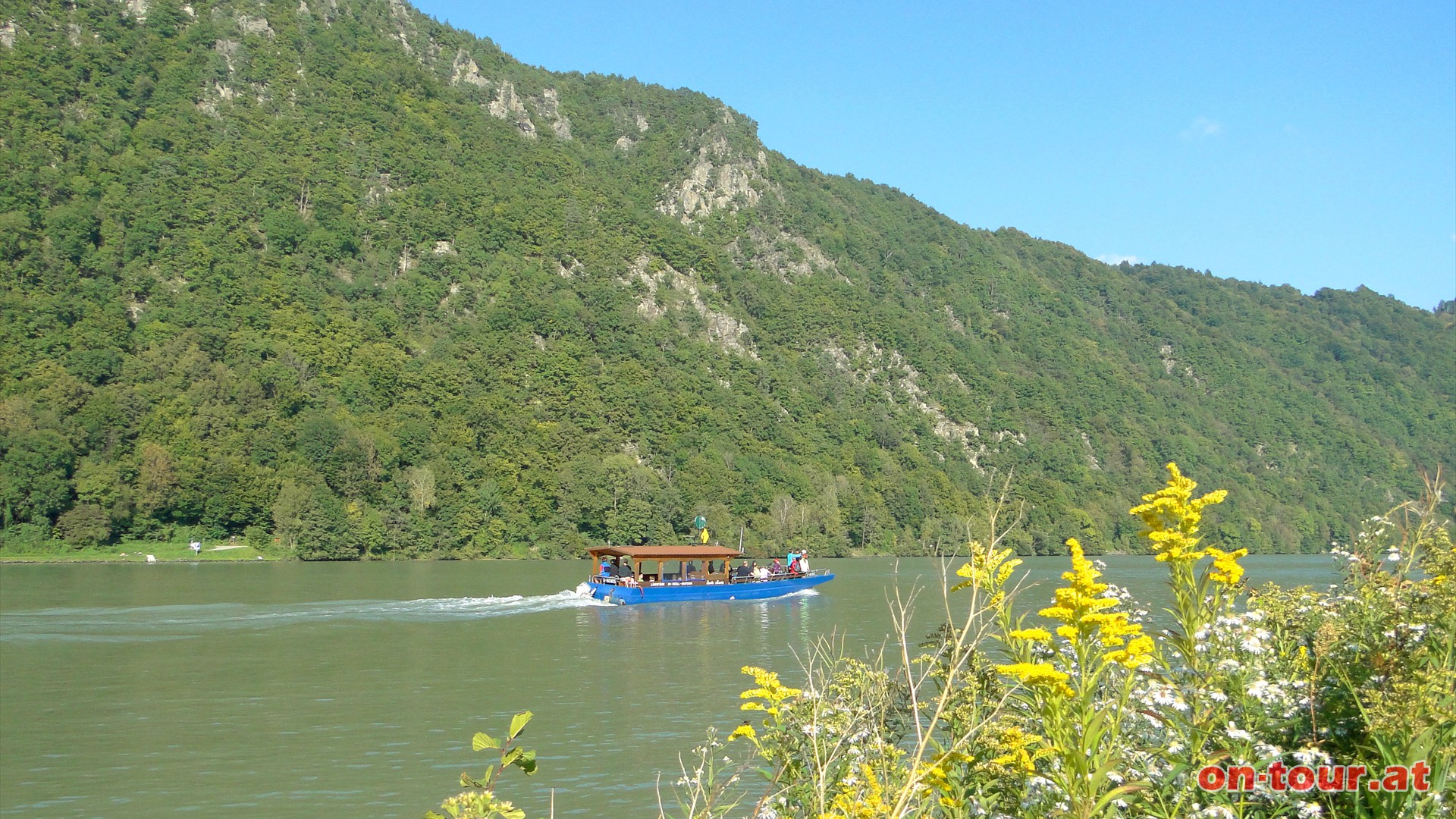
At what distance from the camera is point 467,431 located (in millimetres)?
95000

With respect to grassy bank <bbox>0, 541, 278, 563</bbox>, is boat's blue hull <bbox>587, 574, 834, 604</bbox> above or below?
below

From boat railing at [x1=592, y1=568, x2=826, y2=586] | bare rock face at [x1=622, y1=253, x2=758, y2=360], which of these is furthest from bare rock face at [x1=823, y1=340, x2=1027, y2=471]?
boat railing at [x1=592, y1=568, x2=826, y2=586]

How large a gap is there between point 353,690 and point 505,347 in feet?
308

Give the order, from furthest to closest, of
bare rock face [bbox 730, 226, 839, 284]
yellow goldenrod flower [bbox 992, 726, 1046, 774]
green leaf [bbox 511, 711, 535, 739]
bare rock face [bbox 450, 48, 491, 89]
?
bare rock face [bbox 450, 48, 491, 89], bare rock face [bbox 730, 226, 839, 284], yellow goldenrod flower [bbox 992, 726, 1046, 774], green leaf [bbox 511, 711, 535, 739]

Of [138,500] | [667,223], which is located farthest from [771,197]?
[138,500]

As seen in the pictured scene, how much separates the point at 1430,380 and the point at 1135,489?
278 feet

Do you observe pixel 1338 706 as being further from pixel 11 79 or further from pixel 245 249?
pixel 11 79

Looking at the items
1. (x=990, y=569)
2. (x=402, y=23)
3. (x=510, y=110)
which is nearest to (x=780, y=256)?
(x=510, y=110)

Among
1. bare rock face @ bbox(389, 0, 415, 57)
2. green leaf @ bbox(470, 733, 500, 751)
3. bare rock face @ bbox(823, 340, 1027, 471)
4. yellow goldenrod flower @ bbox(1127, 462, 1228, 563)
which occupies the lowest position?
green leaf @ bbox(470, 733, 500, 751)

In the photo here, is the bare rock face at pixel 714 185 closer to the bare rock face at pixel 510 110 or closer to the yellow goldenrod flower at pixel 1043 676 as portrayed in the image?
the bare rock face at pixel 510 110

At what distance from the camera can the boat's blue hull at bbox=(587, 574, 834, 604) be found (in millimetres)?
43500

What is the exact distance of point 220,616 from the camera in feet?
114

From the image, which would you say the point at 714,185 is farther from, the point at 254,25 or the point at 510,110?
the point at 254,25

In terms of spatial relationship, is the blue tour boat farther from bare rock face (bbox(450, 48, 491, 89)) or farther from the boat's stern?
bare rock face (bbox(450, 48, 491, 89))
